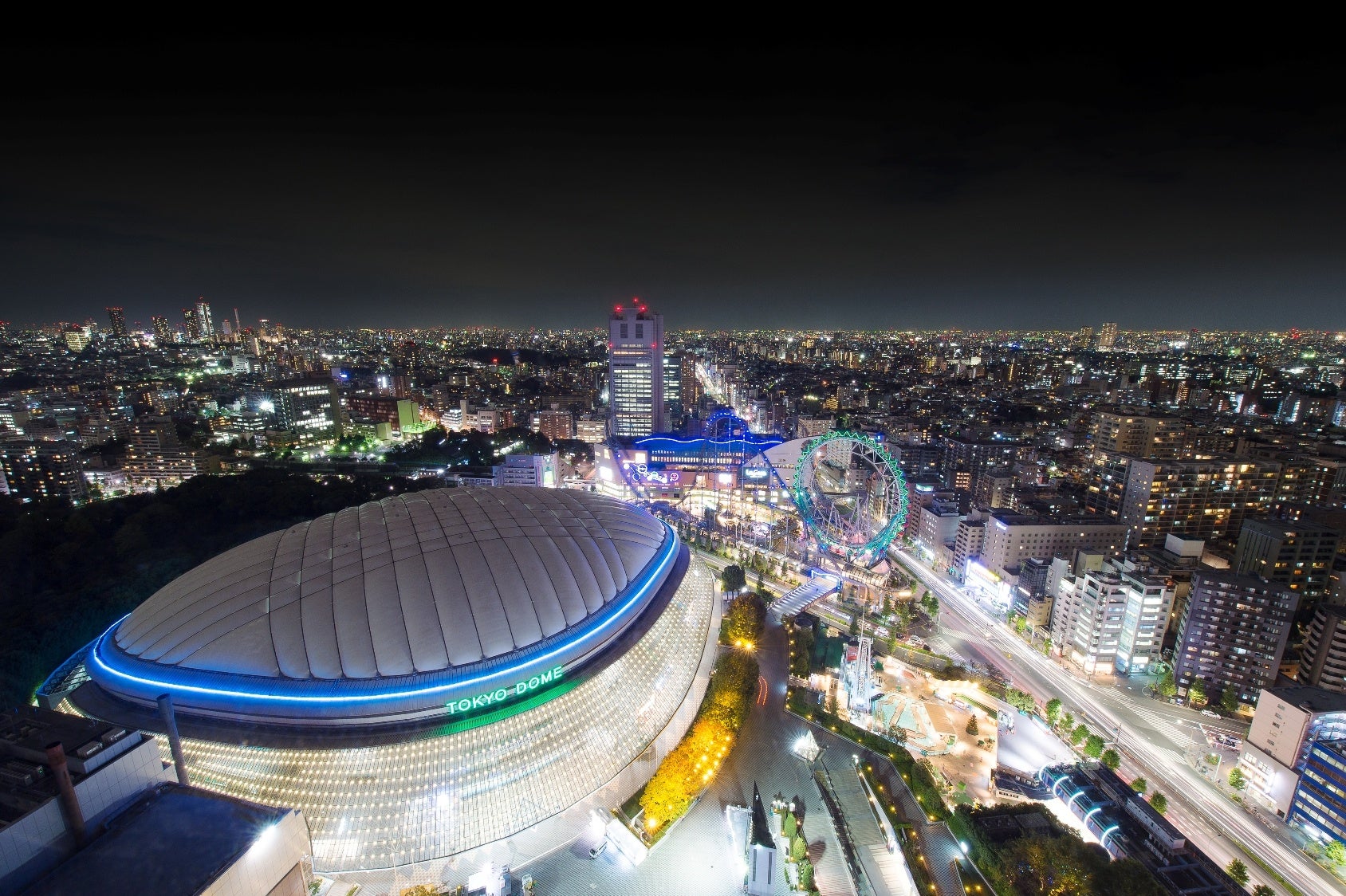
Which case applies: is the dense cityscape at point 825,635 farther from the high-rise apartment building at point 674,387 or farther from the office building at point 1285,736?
the high-rise apartment building at point 674,387

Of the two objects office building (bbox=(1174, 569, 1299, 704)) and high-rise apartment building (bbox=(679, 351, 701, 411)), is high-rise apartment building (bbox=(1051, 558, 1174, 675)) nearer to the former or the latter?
office building (bbox=(1174, 569, 1299, 704))

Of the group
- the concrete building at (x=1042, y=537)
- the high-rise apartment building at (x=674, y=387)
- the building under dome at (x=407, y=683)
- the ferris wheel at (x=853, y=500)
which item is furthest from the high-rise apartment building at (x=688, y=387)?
the building under dome at (x=407, y=683)

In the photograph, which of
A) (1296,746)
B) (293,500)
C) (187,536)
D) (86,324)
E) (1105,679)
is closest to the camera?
(1296,746)

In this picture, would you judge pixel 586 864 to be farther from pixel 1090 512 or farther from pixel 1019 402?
pixel 1019 402

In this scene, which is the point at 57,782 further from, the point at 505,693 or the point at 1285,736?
the point at 1285,736

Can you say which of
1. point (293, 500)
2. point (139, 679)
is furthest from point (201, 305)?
point (139, 679)

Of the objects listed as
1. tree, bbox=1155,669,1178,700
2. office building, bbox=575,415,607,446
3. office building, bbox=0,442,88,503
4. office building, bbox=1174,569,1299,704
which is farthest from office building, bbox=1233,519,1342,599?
office building, bbox=0,442,88,503

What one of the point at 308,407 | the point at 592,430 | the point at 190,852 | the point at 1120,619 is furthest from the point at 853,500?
the point at 308,407
